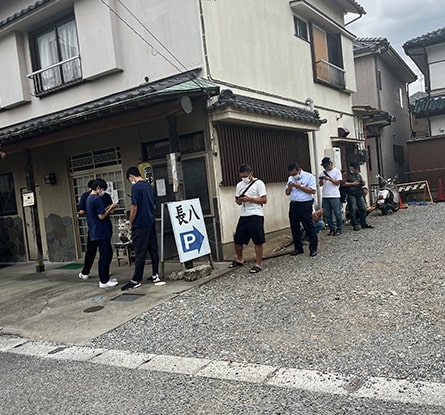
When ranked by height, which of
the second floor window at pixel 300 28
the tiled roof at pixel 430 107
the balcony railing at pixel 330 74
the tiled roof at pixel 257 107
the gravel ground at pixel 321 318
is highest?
the second floor window at pixel 300 28

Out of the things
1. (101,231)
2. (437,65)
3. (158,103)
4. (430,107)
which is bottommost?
(101,231)

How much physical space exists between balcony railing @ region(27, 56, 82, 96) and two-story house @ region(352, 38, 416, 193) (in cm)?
1001

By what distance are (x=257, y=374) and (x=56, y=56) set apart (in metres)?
9.32

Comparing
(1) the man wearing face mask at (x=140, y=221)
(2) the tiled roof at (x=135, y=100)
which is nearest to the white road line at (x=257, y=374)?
(1) the man wearing face mask at (x=140, y=221)

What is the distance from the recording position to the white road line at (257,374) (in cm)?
300

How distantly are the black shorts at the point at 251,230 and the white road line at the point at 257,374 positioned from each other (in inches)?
125

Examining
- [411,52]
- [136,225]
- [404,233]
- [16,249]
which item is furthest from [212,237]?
[411,52]

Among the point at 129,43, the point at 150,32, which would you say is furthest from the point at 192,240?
the point at 129,43

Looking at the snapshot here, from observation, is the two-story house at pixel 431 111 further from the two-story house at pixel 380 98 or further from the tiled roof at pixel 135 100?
the tiled roof at pixel 135 100

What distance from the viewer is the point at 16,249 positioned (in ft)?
37.9

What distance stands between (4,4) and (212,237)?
28.3ft

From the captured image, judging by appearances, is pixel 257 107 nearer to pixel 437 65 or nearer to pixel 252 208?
pixel 252 208

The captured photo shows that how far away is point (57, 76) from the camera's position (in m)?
10.1

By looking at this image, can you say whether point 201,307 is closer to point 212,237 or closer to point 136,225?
point 136,225
